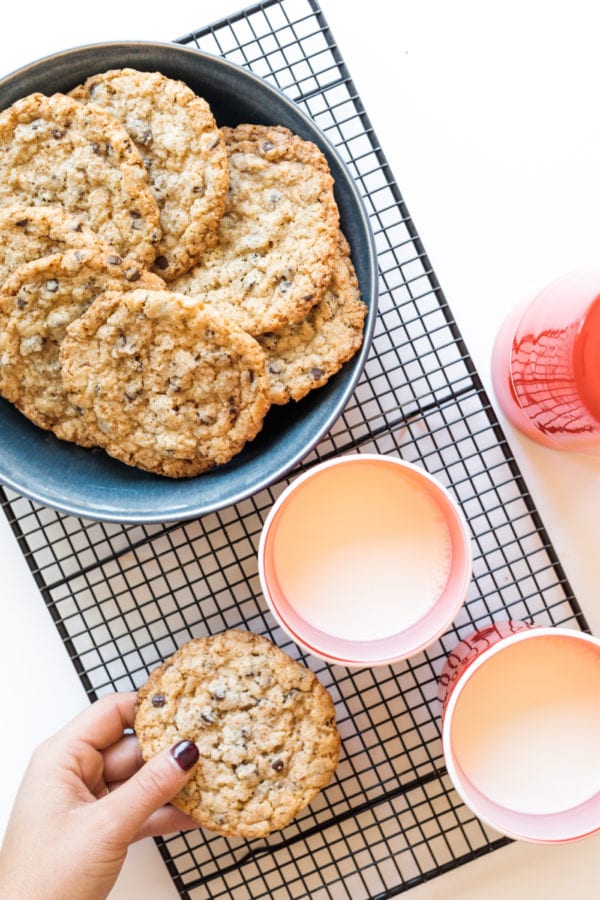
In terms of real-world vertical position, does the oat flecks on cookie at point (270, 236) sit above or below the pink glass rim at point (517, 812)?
above

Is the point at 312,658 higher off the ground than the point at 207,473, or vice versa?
the point at 207,473

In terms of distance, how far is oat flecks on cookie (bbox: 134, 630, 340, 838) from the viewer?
→ 1.24 m

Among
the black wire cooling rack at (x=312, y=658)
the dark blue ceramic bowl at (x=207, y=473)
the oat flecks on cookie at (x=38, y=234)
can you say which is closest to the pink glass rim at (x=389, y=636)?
the dark blue ceramic bowl at (x=207, y=473)

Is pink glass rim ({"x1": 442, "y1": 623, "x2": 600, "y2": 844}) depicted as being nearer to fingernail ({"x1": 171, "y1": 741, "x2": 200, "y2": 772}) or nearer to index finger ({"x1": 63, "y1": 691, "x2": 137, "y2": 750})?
fingernail ({"x1": 171, "y1": 741, "x2": 200, "y2": 772})

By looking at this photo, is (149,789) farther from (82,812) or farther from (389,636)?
(389,636)

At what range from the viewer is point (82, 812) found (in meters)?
1.19

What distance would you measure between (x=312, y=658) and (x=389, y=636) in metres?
0.21

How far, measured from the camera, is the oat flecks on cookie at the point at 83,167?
1.14 metres

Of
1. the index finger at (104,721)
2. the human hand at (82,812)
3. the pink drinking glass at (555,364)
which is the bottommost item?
the human hand at (82,812)

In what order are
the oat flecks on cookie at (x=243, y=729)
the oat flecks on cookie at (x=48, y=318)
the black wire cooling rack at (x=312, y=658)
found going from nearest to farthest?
the oat flecks on cookie at (x=48, y=318)
the oat flecks on cookie at (x=243, y=729)
the black wire cooling rack at (x=312, y=658)

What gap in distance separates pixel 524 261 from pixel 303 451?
57 cm

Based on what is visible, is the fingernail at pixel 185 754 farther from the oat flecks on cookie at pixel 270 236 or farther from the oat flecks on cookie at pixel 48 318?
the oat flecks on cookie at pixel 270 236

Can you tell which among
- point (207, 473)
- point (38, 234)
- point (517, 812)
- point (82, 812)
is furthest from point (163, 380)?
point (517, 812)

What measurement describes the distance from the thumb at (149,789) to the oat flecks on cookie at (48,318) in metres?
0.44
